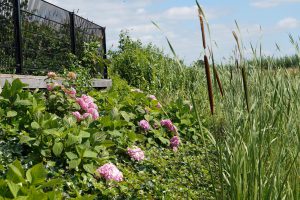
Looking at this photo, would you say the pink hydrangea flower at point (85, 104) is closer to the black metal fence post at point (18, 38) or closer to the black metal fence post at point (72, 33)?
the black metal fence post at point (18, 38)

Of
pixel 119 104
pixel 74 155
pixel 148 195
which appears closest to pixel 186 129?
pixel 119 104

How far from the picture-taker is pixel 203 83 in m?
10.0

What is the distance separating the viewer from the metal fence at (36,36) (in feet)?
24.9

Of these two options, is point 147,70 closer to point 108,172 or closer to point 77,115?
point 77,115

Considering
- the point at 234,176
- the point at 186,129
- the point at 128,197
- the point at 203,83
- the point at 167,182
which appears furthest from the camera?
the point at 203,83

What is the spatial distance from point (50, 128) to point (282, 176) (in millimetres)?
1845

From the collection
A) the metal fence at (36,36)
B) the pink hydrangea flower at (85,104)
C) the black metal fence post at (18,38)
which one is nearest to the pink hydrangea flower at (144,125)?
the pink hydrangea flower at (85,104)

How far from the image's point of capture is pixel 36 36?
28.4ft

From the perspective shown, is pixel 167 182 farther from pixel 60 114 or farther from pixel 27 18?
pixel 27 18

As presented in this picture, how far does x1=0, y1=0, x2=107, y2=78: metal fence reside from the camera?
7.58m

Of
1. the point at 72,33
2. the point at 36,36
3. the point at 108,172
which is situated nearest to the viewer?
the point at 108,172

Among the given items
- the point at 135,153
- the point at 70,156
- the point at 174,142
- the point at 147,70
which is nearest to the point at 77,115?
the point at 135,153

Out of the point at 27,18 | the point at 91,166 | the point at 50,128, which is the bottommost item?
the point at 91,166

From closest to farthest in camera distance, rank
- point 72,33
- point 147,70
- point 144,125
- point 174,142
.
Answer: point 144,125
point 174,142
point 72,33
point 147,70
